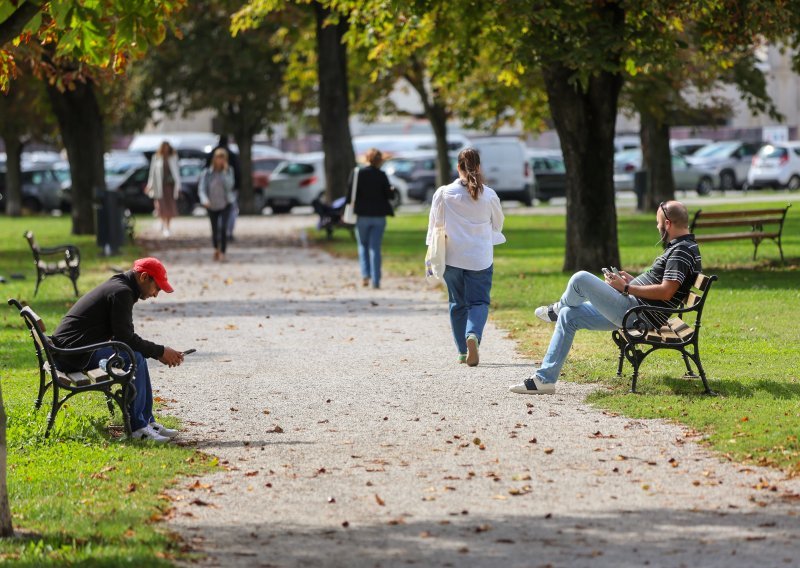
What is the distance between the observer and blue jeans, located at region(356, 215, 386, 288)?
62.3 ft

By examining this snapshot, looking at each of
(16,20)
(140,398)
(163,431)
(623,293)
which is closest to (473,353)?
(623,293)

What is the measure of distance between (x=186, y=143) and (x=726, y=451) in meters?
51.3

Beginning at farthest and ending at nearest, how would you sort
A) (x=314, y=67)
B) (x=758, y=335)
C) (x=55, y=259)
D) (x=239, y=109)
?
(x=239, y=109)
(x=314, y=67)
(x=55, y=259)
(x=758, y=335)

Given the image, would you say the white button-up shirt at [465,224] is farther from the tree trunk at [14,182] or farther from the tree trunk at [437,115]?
the tree trunk at [14,182]

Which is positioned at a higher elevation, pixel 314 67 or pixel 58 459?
pixel 314 67

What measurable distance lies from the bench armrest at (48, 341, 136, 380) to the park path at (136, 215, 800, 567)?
577 mm

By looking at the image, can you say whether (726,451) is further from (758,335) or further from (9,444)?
(758,335)

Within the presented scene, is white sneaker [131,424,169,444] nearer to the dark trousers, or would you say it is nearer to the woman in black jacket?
the woman in black jacket

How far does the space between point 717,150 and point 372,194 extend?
118ft

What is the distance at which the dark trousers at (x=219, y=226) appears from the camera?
81.9ft

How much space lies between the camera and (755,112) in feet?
116

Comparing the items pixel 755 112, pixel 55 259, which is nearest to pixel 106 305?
pixel 55 259

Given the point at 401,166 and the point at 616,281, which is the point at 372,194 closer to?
the point at 616,281

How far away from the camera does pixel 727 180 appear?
5234cm
